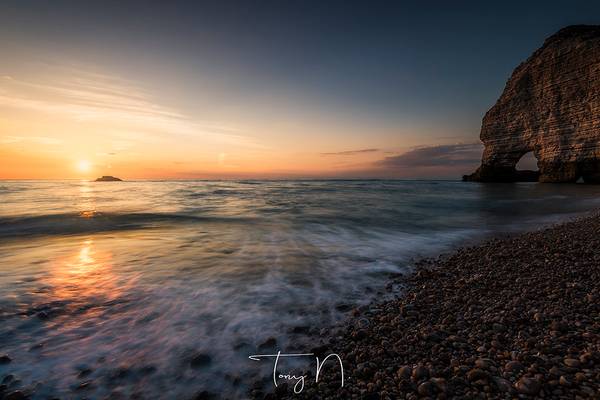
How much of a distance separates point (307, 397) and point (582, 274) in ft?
14.5

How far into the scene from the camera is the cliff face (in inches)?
1264

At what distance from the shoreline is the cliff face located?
40.4 m

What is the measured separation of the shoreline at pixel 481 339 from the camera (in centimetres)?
211

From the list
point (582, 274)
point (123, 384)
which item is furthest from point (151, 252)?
point (582, 274)

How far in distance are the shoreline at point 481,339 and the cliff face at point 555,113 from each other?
4040 cm

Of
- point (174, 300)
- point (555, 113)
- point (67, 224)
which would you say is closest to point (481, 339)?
point (174, 300)

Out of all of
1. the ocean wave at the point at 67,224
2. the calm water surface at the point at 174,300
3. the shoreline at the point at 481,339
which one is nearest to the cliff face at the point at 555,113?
the calm water surface at the point at 174,300

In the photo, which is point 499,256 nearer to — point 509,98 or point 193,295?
point 193,295

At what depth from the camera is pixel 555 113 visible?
35094 mm

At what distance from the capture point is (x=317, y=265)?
21.2ft
